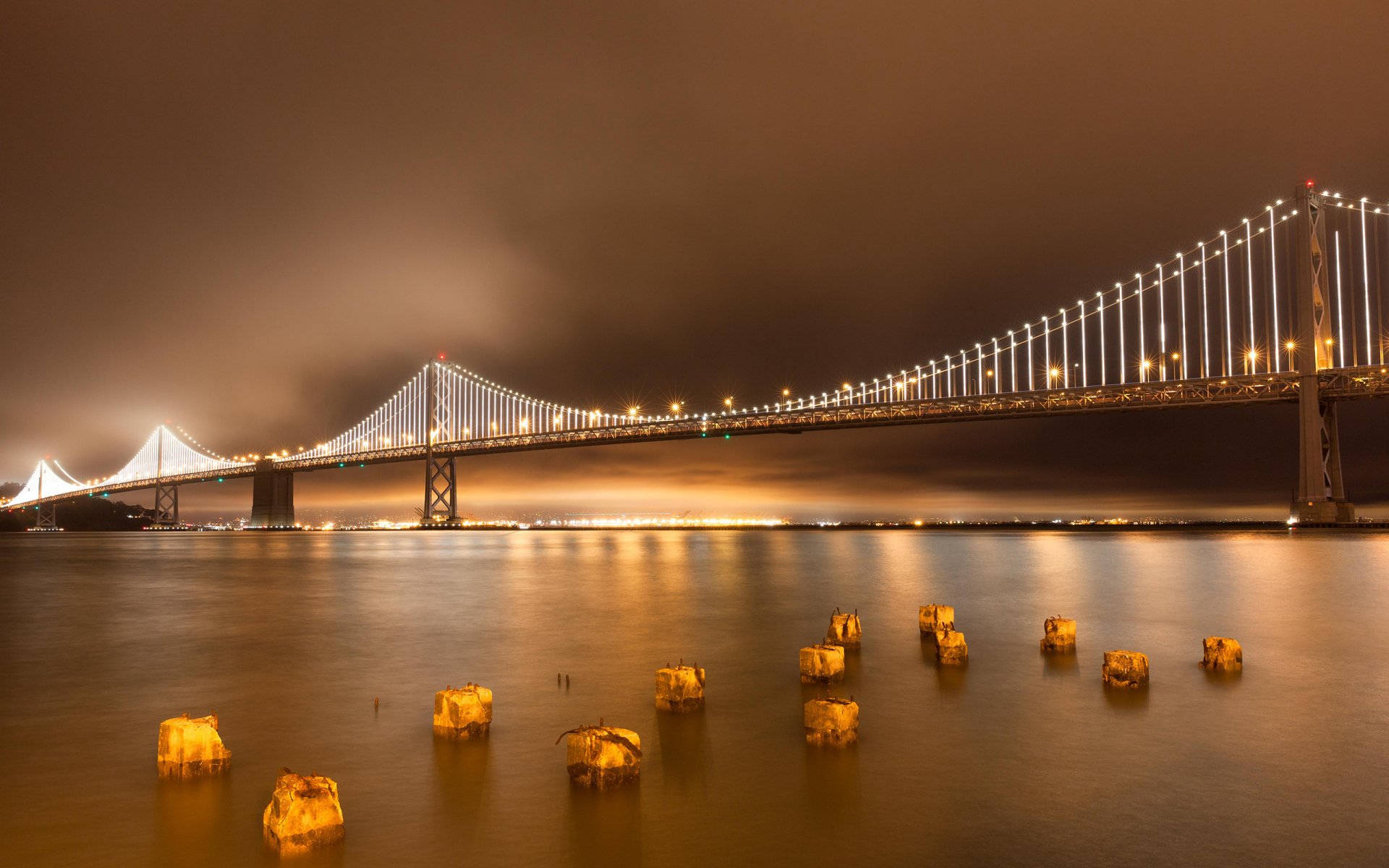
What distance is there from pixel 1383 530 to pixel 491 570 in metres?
45.4

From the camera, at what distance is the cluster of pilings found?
427 centimetres

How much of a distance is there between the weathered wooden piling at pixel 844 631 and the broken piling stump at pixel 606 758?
5.72 m

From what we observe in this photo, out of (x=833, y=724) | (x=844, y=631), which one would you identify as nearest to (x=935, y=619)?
(x=844, y=631)

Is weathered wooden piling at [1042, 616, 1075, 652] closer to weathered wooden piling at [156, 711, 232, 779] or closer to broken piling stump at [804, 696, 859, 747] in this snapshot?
broken piling stump at [804, 696, 859, 747]

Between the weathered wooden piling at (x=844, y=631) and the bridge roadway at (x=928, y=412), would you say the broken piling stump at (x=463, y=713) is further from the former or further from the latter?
the bridge roadway at (x=928, y=412)

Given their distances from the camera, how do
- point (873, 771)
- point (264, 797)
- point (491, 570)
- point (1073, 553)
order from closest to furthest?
1. point (264, 797)
2. point (873, 771)
3. point (491, 570)
4. point (1073, 553)

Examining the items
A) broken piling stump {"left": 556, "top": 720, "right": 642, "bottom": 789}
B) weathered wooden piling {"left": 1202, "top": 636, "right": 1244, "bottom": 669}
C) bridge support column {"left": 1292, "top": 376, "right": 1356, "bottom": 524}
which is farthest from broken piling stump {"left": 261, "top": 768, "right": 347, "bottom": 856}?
bridge support column {"left": 1292, "top": 376, "right": 1356, "bottom": 524}

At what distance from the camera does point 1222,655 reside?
927 cm

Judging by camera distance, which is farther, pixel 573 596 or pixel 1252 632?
pixel 573 596

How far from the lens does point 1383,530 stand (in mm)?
44594

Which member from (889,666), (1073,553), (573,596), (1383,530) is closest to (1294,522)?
(1383,530)

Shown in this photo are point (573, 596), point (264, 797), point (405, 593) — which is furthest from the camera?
point (405, 593)

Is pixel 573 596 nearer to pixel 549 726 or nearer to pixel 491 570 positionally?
pixel 491 570

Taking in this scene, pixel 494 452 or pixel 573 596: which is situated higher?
pixel 494 452
